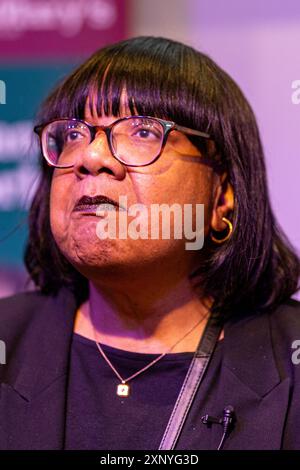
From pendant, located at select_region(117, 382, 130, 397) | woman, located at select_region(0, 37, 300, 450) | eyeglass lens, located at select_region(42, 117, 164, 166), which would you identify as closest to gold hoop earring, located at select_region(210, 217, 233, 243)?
woman, located at select_region(0, 37, 300, 450)

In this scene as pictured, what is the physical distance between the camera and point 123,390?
119 centimetres

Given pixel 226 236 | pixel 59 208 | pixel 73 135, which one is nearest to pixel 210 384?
pixel 226 236

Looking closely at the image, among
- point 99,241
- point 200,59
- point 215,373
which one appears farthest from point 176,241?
point 200,59

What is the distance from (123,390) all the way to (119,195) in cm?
37

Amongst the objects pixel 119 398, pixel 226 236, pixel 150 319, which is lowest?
pixel 119 398

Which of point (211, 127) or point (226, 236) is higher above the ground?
point (211, 127)

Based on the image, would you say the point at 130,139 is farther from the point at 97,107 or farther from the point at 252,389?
the point at 252,389

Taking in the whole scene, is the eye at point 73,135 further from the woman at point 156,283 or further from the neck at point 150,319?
the neck at point 150,319

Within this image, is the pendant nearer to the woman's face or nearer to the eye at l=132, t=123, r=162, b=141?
the woman's face

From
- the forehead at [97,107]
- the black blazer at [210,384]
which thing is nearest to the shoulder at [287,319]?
the black blazer at [210,384]

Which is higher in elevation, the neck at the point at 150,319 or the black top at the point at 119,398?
the neck at the point at 150,319

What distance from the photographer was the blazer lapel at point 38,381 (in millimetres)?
1129

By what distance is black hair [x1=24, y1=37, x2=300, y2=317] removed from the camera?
3.82 ft

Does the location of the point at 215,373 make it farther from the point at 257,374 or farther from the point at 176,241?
the point at 176,241
